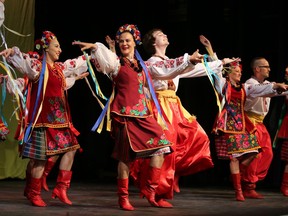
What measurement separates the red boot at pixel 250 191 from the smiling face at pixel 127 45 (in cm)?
172

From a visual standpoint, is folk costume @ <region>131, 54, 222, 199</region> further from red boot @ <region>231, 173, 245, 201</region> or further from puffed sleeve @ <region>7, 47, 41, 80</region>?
puffed sleeve @ <region>7, 47, 41, 80</region>

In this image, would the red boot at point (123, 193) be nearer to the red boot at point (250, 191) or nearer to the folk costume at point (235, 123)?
the folk costume at point (235, 123)

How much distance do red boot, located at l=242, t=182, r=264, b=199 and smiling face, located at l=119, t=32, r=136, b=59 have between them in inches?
67.8

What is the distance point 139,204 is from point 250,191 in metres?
1.20

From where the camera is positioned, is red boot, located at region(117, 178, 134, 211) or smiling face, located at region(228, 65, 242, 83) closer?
red boot, located at region(117, 178, 134, 211)

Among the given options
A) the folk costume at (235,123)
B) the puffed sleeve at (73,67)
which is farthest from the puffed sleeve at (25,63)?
the folk costume at (235,123)

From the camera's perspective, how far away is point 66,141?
15.7ft

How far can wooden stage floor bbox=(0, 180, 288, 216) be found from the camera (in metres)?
4.34

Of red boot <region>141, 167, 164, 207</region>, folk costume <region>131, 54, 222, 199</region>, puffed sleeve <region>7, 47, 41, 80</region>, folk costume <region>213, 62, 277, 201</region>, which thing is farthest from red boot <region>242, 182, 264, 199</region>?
puffed sleeve <region>7, 47, 41, 80</region>

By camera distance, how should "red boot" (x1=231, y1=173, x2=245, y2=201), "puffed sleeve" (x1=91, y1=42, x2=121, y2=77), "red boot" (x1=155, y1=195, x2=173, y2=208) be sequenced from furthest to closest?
"red boot" (x1=231, y1=173, x2=245, y2=201), "red boot" (x1=155, y1=195, x2=173, y2=208), "puffed sleeve" (x1=91, y1=42, x2=121, y2=77)

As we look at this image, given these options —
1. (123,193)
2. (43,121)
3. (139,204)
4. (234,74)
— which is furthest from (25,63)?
(234,74)

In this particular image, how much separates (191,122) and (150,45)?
65 cm

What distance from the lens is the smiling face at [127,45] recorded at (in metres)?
4.56

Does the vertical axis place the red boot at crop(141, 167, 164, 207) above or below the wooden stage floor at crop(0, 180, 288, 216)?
above
